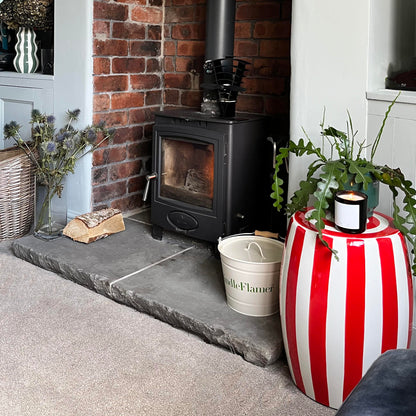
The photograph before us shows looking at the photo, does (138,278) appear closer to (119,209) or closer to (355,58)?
(119,209)

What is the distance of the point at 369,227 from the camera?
1.80m

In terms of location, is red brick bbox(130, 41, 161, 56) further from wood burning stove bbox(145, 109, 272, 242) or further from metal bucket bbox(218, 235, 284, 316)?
metal bucket bbox(218, 235, 284, 316)

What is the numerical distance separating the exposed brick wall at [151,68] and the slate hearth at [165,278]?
37cm

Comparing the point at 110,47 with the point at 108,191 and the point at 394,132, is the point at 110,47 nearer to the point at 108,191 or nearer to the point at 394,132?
the point at 108,191

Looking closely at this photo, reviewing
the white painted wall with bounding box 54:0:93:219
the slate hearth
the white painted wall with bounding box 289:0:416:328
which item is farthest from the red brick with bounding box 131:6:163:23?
the white painted wall with bounding box 289:0:416:328

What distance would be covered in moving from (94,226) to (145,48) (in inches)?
44.3

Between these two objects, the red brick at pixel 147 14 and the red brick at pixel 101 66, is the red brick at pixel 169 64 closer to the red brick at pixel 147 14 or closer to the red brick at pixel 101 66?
the red brick at pixel 147 14

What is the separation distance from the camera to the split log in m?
2.95

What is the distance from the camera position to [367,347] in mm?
1691

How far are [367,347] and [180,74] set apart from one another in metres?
2.21

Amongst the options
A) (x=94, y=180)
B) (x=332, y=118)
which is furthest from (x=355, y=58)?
(x=94, y=180)

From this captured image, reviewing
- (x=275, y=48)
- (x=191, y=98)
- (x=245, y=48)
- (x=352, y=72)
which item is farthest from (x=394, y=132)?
(x=191, y=98)

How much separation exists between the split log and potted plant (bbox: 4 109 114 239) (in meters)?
0.13

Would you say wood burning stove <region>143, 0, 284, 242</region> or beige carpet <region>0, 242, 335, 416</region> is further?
wood burning stove <region>143, 0, 284, 242</region>
